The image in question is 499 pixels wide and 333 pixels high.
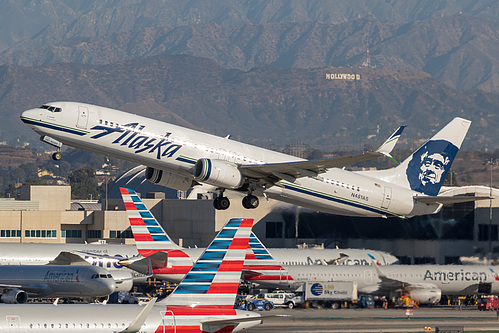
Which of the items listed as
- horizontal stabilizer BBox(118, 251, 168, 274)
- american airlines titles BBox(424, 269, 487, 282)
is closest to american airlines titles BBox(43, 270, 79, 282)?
horizontal stabilizer BBox(118, 251, 168, 274)

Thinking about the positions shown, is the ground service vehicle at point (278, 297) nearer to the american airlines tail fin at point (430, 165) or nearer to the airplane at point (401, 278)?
the airplane at point (401, 278)

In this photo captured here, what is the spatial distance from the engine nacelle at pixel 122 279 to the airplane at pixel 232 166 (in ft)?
62.8

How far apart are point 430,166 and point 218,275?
103ft

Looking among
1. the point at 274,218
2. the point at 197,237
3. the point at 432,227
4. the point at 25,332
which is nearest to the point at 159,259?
the point at 25,332

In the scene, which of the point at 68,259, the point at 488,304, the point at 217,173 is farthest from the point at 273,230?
the point at 217,173

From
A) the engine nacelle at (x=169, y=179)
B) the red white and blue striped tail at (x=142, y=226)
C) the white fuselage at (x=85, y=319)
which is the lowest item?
the white fuselage at (x=85, y=319)

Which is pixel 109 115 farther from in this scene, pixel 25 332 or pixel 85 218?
pixel 85 218

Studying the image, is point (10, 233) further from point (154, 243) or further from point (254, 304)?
point (154, 243)

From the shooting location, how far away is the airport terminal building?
333 feet

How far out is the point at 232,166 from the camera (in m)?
56.2

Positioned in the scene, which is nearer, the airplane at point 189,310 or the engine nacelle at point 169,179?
the airplane at point 189,310

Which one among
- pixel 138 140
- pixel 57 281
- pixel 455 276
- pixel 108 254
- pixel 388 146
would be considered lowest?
pixel 455 276

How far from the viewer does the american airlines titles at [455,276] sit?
288 feet

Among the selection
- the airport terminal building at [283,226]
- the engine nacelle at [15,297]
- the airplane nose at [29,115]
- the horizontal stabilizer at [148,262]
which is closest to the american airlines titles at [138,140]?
the airplane nose at [29,115]
